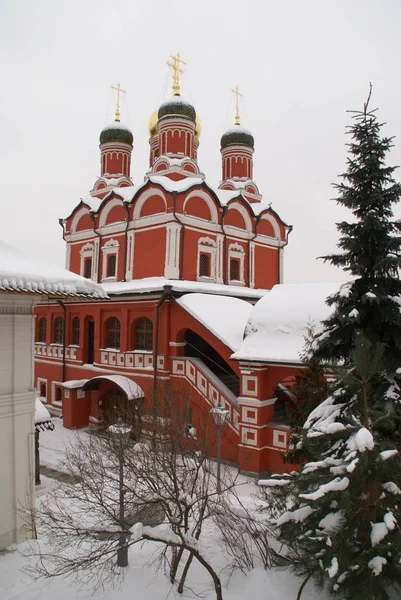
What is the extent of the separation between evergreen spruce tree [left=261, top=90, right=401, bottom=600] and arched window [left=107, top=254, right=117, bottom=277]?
1368 centimetres

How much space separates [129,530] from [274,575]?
192cm

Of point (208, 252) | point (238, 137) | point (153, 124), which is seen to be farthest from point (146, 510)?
point (153, 124)

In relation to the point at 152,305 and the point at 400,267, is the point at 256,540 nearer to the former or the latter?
the point at 400,267

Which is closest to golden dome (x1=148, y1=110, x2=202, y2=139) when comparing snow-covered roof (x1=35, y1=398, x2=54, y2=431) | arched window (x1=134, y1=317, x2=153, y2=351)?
arched window (x1=134, y1=317, x2=153, y2=351)

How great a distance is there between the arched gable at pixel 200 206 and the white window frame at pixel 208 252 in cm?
90

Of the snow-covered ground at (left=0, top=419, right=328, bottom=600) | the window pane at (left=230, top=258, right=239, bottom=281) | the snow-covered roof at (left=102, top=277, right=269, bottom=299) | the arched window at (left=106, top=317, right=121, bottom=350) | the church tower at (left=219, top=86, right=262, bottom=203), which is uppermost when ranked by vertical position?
the church tower at (left=219, top=86, right=262, bottom=203)

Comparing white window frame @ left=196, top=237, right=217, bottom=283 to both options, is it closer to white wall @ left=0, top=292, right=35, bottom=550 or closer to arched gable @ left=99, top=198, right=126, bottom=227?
arched gable @ left=99, top=198, right=126, bottom=227

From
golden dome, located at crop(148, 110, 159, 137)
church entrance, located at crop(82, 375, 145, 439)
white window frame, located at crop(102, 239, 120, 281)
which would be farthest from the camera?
golden dome, located at crop(148, 110, 159, 137)

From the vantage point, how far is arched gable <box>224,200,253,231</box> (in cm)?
1909

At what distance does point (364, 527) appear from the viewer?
4152mm

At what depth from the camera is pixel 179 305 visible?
14641 millimetres

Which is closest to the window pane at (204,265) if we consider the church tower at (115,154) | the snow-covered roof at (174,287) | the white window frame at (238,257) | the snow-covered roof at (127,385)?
the snow-covered roof at (174,287)

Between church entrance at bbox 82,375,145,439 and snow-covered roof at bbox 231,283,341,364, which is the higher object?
snow-covered roof at bbox 231,283,341,364

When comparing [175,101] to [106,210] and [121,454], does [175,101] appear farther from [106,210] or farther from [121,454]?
[121,454]
